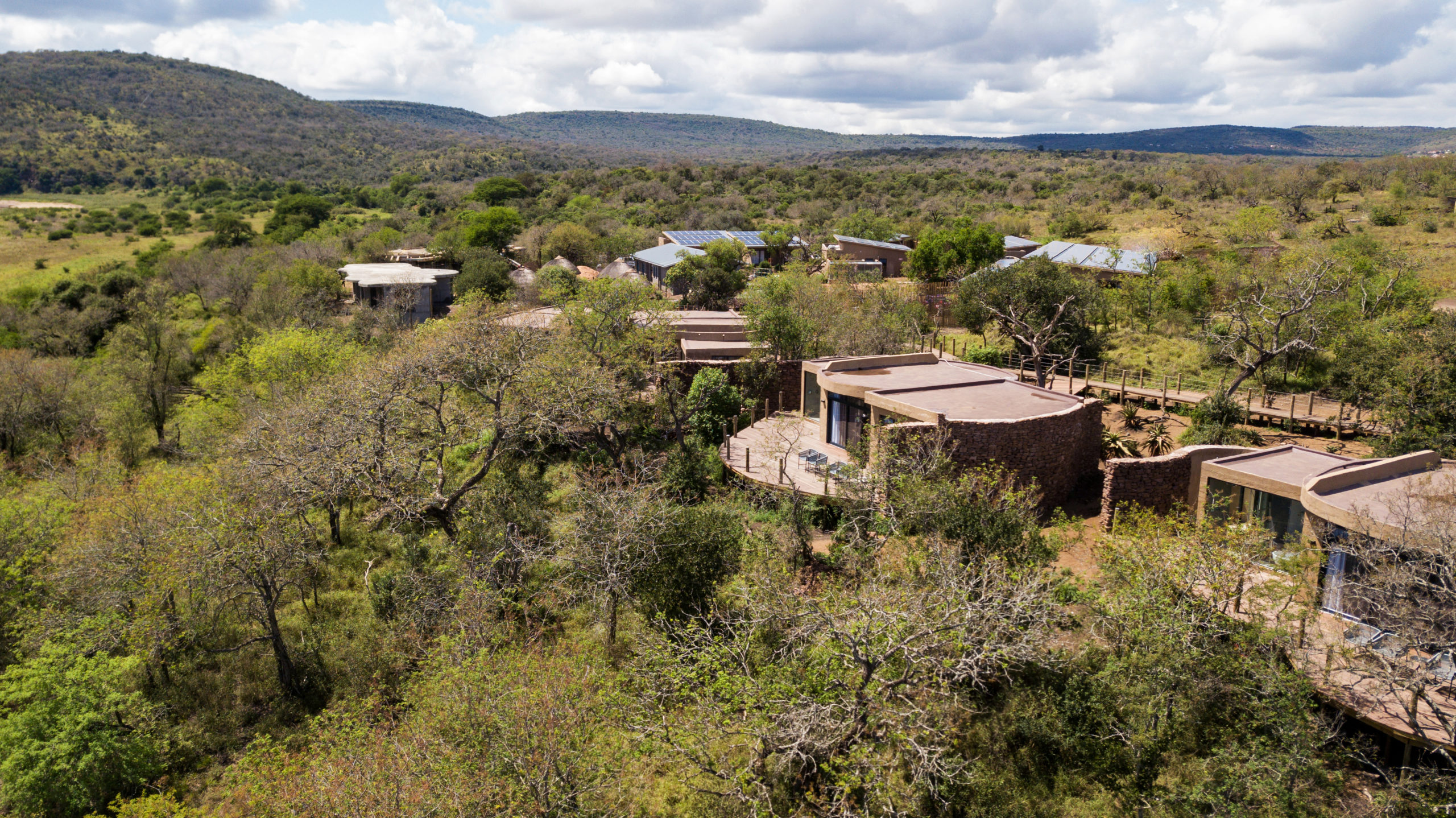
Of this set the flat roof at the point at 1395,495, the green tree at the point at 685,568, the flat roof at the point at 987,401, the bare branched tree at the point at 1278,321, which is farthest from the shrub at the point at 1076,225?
the green tree at the point at 685,568

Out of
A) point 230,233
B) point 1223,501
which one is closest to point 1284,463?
point 1223,501

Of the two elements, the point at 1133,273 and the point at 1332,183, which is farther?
the point at 1332,183

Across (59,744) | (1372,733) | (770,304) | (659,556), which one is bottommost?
(59,744)

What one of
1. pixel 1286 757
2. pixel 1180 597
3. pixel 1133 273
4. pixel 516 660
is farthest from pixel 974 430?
pixel 1133 273

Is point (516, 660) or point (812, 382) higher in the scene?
point (812, 382)

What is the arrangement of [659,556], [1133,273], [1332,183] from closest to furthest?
[659,556], [1133,273], [1332,183]

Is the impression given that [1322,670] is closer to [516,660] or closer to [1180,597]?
[1180,597]

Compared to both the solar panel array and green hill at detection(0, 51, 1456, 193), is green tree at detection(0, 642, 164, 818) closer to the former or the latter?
the solar panel array

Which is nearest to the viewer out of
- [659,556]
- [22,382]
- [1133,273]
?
[659,556]
